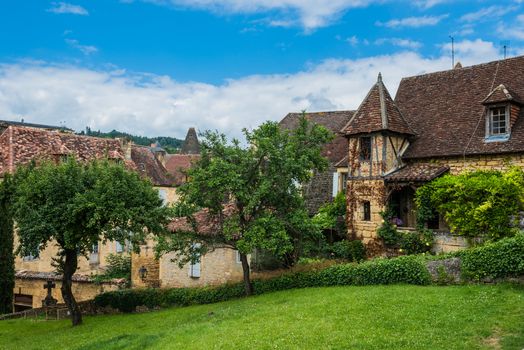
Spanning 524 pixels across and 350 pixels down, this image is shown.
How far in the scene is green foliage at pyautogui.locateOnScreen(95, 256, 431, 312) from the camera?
18016mm

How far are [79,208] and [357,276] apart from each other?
11.0 metres

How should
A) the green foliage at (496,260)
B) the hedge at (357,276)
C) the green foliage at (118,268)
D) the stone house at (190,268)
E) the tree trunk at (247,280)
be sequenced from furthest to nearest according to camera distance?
the green foliage at (118,268) → the stone house at (190,268) → the tree trunk at (247,280) → the hedge at (357,276) → the green foliage at (496,260)

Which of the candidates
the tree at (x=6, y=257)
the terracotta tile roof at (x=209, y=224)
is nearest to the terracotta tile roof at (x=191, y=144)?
the tree at (x=6, y=257)

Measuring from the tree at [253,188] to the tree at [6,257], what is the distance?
474 inches

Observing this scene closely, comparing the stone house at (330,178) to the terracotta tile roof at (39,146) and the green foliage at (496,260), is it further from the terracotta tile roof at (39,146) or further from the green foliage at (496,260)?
the terracotta tile roof at (39,146)

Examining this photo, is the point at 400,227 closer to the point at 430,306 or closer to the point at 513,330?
the point at 430,306

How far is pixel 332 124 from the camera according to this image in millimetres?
32500

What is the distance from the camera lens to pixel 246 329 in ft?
45.7

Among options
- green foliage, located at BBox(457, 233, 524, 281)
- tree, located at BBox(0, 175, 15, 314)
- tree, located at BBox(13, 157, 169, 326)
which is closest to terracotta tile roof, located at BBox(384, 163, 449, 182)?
green foliage, located at BBox(457, 233, 524, 281)

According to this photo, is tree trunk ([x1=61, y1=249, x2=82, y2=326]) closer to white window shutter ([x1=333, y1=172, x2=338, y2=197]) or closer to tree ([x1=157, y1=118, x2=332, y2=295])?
tree ([x1=157, y1=118, x2=332, y2=295])

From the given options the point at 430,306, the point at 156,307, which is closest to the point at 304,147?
the point at 430,306

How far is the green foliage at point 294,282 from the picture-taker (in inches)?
709

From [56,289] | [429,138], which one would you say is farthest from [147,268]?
[429,138]

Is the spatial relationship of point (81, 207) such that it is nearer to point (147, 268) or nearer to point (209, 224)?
point (209, 224)
